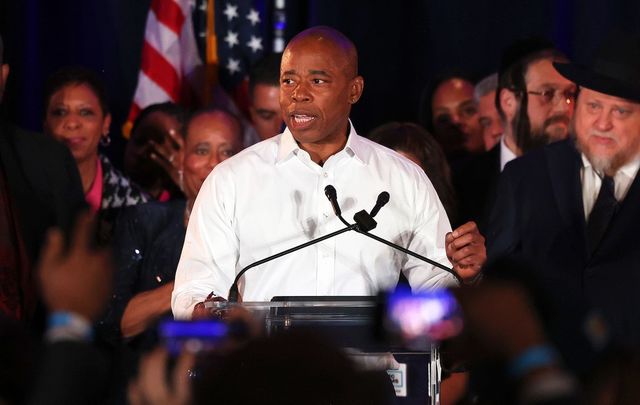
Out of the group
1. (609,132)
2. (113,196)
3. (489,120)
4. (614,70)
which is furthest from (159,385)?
(489,120)

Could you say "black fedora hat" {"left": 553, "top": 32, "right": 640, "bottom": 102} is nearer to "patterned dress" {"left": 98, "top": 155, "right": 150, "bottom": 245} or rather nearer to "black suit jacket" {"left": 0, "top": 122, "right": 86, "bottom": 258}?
"black suit jacket" {"left": 0, "top": 122, "right": 86, "bottom": 258}

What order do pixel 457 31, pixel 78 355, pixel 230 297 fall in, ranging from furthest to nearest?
pixel 457 31 < pixel 230 297 < pixel 78 355

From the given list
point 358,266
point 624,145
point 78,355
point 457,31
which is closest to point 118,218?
point 358,266

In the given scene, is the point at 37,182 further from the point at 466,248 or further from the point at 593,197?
the point at 593,197

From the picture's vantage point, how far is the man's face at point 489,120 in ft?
18.6

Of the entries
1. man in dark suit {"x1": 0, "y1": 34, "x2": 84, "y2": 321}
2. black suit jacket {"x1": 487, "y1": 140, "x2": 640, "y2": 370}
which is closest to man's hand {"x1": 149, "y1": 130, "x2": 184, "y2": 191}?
man in dark suit {"x1": 0, "y1": 34, "x2": 84, "y2": 321}

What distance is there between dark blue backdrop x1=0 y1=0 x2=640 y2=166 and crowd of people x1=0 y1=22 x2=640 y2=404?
2.31 feet

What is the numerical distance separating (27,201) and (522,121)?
194 centimetres

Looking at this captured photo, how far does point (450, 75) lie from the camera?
595cm

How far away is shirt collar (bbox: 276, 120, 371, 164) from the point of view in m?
3.91

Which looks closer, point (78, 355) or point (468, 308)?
point (468, 308)

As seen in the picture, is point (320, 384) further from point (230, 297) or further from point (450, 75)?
point (450, 75)

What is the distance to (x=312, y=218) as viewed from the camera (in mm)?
3838

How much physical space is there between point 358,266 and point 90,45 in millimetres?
3147
